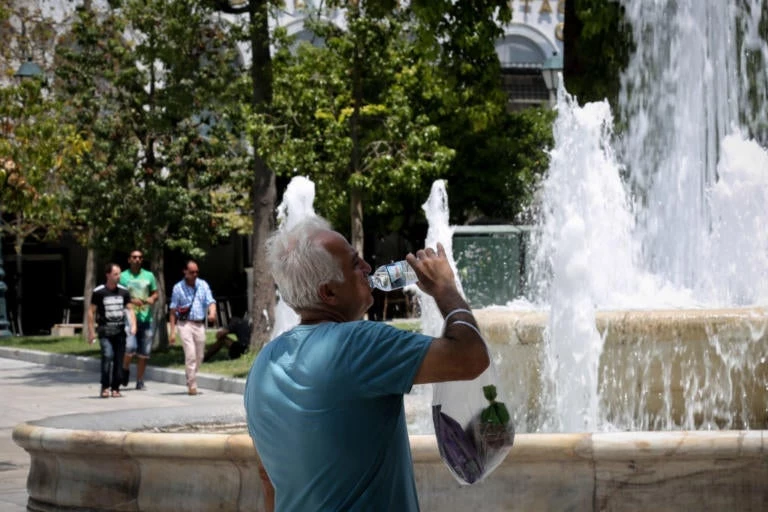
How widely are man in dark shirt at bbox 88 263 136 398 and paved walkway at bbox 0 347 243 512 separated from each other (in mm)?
278

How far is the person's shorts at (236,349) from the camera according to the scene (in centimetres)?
2253

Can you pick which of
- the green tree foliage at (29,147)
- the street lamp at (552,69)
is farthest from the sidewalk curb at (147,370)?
the street lamp at (552,69)

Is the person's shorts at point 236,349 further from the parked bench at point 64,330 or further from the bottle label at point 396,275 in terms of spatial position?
the bottle label at point 396,275

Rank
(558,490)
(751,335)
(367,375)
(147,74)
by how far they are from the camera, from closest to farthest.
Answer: (367,375) → (558,490) → (751,335) → (147,74)

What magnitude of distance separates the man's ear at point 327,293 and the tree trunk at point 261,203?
1812cm

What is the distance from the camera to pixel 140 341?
62.0ft

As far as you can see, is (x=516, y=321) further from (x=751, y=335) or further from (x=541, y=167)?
(x=541, y=167)

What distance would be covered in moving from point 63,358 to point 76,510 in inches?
662

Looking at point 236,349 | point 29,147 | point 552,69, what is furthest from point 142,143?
point 552,69

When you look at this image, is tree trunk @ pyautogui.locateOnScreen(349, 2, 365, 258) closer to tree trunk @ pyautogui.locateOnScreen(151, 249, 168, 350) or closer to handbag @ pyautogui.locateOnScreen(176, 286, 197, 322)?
tree trunk @ pyautogui.locateOnScreen(151, 249, 168, 350)

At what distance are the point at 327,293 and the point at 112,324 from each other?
1457 centimetres

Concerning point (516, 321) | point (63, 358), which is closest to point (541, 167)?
point (63, 358)

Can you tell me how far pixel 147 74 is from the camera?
26.7m

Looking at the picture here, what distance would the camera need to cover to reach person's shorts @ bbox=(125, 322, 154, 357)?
18.6 metres
